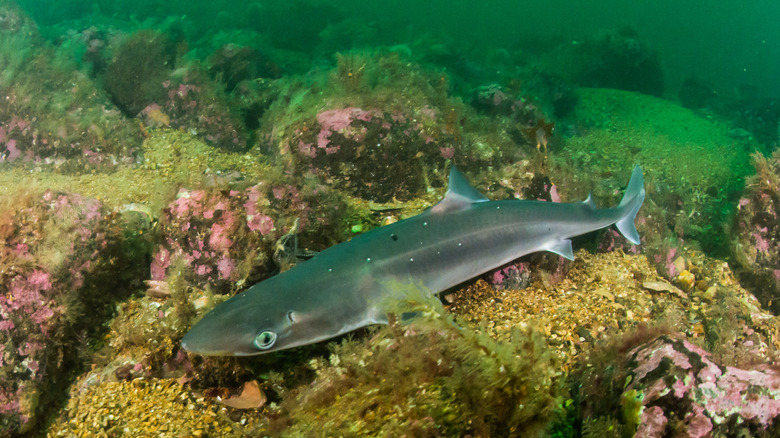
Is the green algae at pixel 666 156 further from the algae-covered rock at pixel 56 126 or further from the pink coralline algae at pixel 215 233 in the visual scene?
the algae-covered rock at pixel 56 126

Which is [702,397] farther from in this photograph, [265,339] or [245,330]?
[245,330]

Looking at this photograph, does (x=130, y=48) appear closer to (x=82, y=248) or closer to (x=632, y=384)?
(x=82, y=248)

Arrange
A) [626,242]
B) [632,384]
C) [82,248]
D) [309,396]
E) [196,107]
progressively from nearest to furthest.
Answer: [632,384] < [309,396] < [82,248] < [626,242] < [196,107]

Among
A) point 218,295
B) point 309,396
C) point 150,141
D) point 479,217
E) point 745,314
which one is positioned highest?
point 479,217

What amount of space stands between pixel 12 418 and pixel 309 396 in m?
2.63

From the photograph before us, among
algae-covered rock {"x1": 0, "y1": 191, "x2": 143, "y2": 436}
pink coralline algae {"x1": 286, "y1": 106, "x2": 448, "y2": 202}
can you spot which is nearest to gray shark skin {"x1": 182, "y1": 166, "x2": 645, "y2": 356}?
algae-covered rock {"x1": 0, "y1": 191, "x2": 143, "y2": 436}

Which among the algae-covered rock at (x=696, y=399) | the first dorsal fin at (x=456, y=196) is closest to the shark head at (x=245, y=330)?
the first dorsal fin at (x=456, y=196)

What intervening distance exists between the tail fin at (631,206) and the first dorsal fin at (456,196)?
274 centimetres

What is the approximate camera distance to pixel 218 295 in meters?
4.14

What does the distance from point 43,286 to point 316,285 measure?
2758mm

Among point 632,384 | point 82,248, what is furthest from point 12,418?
point 632,384

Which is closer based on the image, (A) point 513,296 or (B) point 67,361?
(B) point 67,361

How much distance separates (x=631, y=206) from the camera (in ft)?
18.2

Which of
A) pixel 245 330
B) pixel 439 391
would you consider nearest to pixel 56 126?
pixel 245 330
